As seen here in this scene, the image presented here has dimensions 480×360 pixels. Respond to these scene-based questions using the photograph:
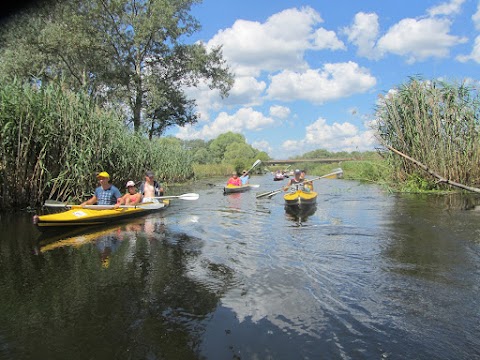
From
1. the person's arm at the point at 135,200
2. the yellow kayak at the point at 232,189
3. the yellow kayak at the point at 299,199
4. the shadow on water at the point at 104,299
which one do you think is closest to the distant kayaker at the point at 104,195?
the person's arm at the point at 135,200

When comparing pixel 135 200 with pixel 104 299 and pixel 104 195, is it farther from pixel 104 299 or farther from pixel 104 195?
pixel 104 299

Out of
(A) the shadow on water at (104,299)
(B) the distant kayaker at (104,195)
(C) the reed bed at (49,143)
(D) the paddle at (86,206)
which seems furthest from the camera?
(C) the reed bed at (49,143)

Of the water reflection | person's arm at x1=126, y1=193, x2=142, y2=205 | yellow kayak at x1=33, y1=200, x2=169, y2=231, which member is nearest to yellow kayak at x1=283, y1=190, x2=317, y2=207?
the water reflection

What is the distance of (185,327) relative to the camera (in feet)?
12.3

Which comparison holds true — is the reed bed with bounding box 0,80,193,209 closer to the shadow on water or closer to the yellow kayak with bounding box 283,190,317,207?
the shadow on water

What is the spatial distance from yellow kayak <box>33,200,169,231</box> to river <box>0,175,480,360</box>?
0.28m

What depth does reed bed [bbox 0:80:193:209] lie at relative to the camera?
371 inches

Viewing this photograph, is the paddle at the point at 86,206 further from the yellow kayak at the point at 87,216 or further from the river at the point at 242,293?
the river at the point at 242,293

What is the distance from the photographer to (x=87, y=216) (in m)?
7.96

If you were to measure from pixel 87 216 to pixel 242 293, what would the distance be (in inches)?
181

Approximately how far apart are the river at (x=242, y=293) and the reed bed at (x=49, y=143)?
5.39 feet

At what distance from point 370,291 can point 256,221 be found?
5.46 m

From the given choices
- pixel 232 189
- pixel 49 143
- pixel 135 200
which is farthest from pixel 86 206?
pixel 232 189

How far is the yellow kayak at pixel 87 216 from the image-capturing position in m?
7.20
